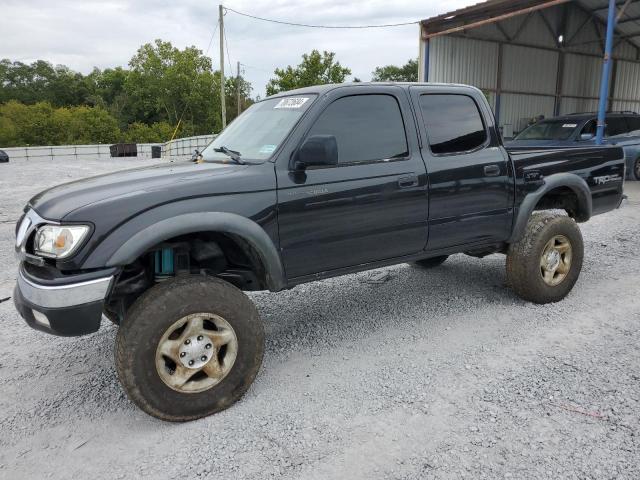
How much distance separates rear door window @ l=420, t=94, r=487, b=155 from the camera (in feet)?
12.5

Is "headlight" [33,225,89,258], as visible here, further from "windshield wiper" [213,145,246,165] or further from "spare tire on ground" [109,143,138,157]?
"spare tire on ground" [109,143,138,157]

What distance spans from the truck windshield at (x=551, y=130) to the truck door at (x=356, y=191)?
943 cm

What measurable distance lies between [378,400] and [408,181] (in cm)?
151

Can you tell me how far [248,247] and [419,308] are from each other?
6.63 ft

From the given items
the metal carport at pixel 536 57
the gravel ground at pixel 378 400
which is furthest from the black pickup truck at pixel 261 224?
the metal carport at pixel 536 57

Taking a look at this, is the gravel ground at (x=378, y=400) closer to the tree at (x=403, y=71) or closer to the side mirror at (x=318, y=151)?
the side mirror at (x=318, y=151)

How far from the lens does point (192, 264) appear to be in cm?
334

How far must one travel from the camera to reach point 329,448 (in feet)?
8.31

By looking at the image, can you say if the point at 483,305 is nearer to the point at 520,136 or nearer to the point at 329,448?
the point at 329,448

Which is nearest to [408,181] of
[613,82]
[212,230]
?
[212,230]

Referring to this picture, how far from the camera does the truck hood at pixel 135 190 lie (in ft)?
8.56

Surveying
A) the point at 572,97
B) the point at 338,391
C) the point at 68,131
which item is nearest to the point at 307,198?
the point at 338,391

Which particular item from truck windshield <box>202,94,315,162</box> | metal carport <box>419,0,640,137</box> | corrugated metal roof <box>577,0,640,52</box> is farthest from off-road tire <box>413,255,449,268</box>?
corrugated metal roof <box>577,0,640,52</box>

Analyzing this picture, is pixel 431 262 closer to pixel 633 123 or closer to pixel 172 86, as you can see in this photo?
pixel 633 123
